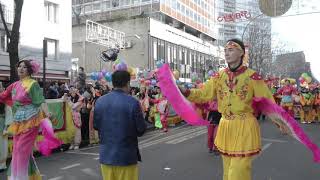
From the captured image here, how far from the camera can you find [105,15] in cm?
6272

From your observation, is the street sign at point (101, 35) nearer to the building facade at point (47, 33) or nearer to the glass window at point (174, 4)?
the building facade at point (47, 33)

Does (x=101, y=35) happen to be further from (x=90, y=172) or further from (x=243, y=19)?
(x=90, y=172)

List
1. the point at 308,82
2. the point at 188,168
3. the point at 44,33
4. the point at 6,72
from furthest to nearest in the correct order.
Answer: the point at 44,33
the point at 6,72
the point at 308,82
the point at 188,168

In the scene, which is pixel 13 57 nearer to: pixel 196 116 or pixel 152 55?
pixel 196 116

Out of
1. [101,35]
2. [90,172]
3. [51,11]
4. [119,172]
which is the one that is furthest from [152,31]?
[119,172]

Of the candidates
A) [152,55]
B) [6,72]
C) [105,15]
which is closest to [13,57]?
[6,72]

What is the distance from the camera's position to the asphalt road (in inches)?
342

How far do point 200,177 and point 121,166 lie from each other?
3756 mm

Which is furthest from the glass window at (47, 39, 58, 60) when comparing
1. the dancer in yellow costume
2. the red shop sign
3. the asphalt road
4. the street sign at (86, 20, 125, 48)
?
the dancer in yellow costume

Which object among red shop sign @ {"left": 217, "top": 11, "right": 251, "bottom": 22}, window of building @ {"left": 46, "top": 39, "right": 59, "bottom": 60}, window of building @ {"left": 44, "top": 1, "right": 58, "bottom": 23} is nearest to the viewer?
window of building @ {"left": 46, "top": 39, "right": 59, "bottom": 60}

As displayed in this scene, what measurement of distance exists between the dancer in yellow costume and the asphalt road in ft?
9.99

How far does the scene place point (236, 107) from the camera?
17.7 feet

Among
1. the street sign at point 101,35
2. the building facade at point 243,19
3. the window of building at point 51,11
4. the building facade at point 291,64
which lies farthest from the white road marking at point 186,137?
the building facade at point 291,64

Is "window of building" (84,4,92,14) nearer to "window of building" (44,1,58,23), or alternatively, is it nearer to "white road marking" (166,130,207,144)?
"window of building" (44,1,58,23)
